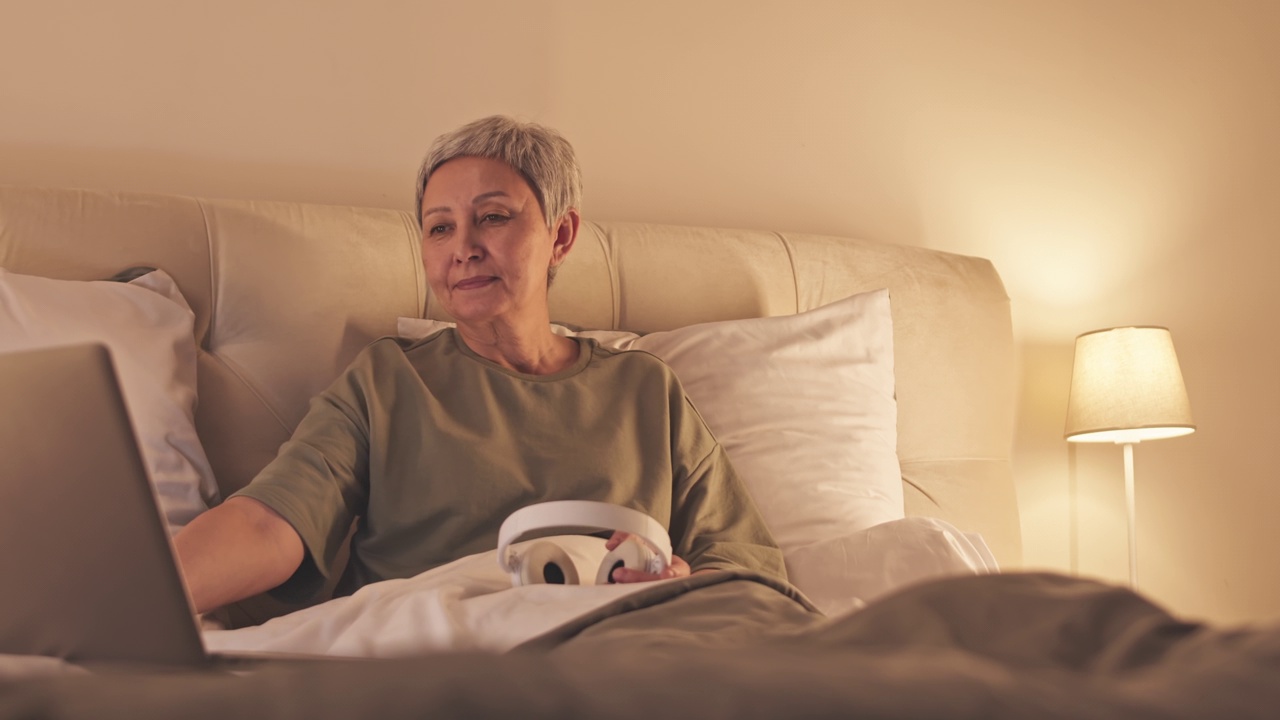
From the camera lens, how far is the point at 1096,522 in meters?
2.65

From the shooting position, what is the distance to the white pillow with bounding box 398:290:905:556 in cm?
173

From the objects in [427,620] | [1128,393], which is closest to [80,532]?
[427,620]

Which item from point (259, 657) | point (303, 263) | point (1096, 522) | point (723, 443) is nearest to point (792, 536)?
point (723, 443)

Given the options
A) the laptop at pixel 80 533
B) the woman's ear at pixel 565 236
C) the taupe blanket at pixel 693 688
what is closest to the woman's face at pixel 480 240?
the woman's ear at pixel 565 236

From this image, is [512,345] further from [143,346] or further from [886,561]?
[886,561]

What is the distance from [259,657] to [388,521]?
0.66m

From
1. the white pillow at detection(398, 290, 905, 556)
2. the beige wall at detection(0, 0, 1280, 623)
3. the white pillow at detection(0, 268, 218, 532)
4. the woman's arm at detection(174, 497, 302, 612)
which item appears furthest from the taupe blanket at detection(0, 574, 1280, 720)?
the beige wall at detection(0, 0, 1280, 623)

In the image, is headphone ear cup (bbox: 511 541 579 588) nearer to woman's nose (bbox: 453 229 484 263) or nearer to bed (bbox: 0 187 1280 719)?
bed (bbox: 0 187 1280 719)

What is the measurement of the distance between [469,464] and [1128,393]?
63.7 inches

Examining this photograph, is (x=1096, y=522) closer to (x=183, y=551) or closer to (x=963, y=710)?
(x=183, y=551)

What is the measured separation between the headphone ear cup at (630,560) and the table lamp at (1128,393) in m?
1.58

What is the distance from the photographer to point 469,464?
1418mm

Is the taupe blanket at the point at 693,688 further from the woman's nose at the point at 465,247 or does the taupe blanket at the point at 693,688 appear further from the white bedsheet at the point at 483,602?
the woman's nose at the point at 465,247

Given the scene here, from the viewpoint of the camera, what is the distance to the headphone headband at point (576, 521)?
3.27 ft
